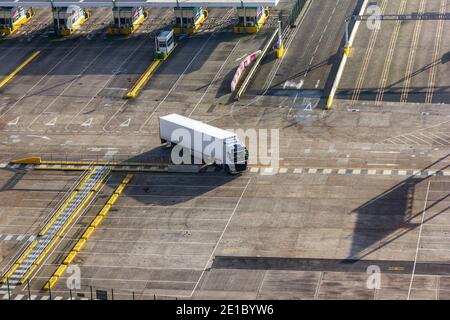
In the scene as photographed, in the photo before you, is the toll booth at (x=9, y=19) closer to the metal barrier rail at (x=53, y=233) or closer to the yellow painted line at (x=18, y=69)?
the yellow painted line at (x=18, y=69)

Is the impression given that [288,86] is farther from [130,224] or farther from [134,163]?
[130,224]

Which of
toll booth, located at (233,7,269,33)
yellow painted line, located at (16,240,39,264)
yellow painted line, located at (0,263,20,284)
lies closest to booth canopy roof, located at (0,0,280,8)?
toll booth, located at (233,7,269,33)

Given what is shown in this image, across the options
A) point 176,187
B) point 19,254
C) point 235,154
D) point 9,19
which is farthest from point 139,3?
point 19,254

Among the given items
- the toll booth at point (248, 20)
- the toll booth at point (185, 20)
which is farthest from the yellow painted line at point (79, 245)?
the toll booth at point (248, 20)

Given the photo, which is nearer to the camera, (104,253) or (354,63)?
(104,253)
